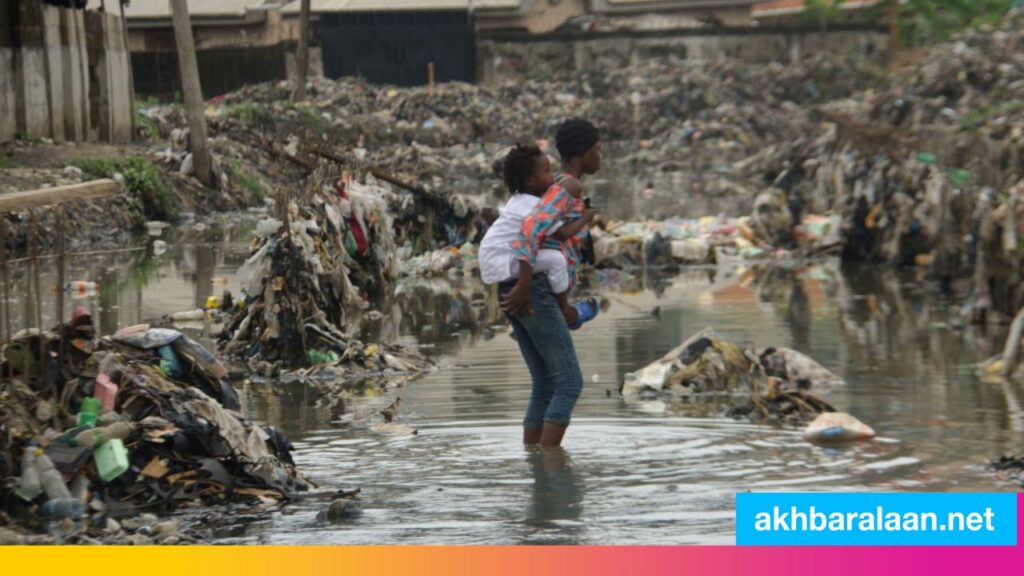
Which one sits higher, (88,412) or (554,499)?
(88,412)

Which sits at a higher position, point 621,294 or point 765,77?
point 765,77

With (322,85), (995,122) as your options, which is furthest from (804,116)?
(995,122)

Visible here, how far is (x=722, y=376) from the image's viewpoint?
9953 mm

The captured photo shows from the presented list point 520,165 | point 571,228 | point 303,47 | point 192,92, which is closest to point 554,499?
point 571,228

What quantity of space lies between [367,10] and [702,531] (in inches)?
1687

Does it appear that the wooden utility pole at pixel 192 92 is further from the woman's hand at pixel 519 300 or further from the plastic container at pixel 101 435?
the plastic container at pixel 101 435

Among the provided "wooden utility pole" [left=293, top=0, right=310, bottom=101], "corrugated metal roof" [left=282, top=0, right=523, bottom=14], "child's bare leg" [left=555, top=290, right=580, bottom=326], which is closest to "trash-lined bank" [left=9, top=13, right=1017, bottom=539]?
"child's bare leg" [left=555, top=290, right=580, bottom=326]

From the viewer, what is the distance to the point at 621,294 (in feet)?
51.0

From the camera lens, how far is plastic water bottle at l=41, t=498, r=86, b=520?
645cm

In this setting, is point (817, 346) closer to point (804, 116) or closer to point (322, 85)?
point (804, 116)

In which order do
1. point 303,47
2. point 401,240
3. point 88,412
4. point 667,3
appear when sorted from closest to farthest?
point 88,412
point 401,240
point 303,47
point 667,3

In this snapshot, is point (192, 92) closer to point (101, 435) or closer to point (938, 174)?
point (938, 174)

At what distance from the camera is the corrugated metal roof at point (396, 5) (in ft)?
157

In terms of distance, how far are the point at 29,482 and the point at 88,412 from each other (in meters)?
0.49
